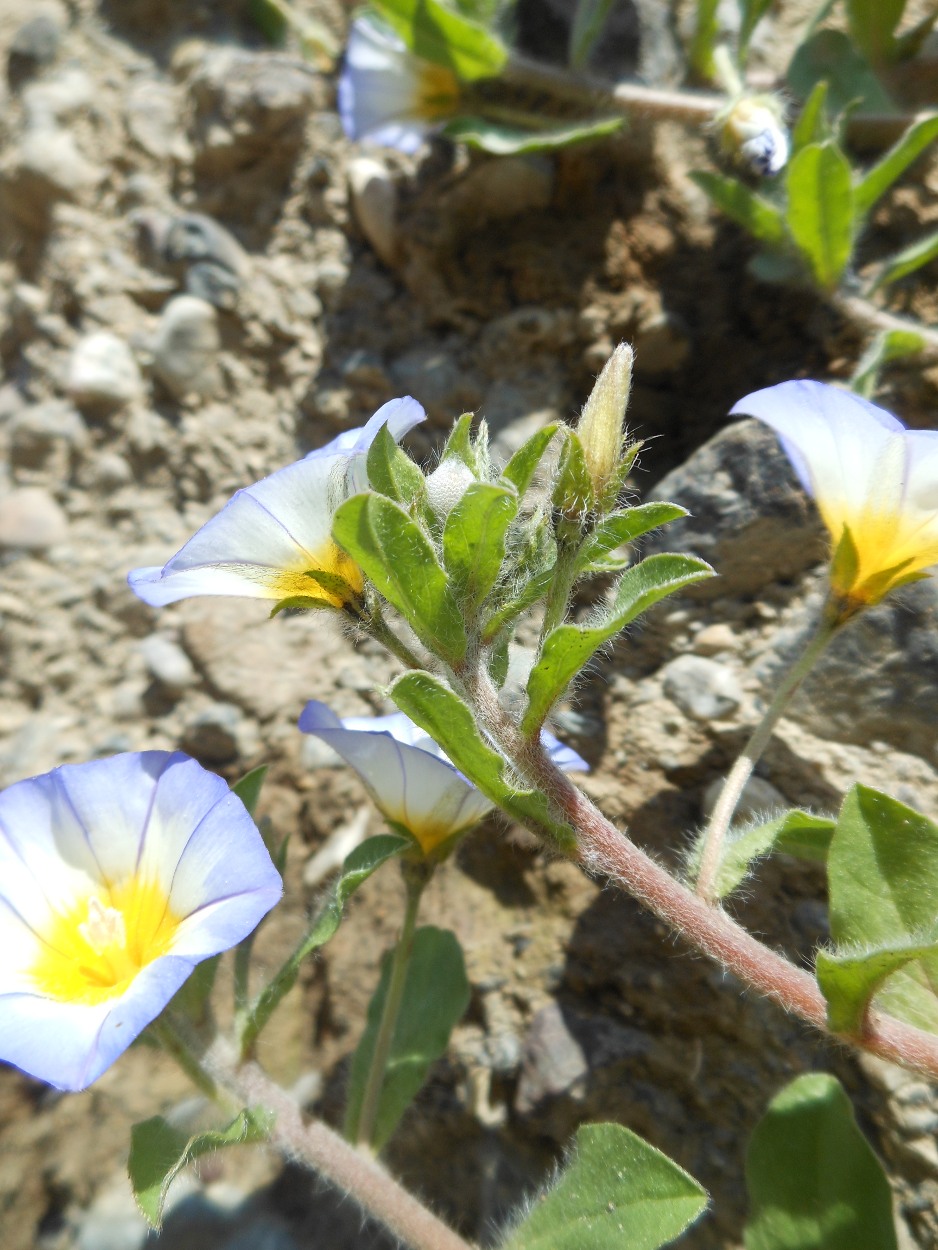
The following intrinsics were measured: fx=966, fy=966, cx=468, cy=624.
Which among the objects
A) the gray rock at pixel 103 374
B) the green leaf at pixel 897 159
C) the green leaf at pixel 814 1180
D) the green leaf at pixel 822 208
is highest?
the green leaf at pixel 897 159

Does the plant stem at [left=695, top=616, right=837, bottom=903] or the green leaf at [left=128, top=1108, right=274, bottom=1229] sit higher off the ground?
the plant stem at [left=695, top=616, right=837, bottom=903]

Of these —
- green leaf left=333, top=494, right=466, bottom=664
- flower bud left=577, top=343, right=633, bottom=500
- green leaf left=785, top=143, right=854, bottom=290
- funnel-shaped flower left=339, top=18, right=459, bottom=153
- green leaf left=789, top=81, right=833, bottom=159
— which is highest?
funnel-shaped flower left=339, top=18, right=459, bottom=153

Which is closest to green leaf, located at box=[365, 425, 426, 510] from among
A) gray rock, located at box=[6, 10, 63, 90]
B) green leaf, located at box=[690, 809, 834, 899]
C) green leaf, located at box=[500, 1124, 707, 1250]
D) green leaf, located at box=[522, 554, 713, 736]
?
green leaf, located at box=[522, 554, 713, 736]

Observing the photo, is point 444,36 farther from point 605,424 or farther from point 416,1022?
point 416,1022

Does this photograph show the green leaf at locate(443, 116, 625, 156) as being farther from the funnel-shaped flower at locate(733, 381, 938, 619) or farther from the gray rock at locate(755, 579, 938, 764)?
the gray rock at locate(755, 579, 938, 764)

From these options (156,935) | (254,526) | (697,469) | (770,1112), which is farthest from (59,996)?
(697,469)

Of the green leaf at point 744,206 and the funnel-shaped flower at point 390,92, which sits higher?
the funnel-shaped flower at point 390,92

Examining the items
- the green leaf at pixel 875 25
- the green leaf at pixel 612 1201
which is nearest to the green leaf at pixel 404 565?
the green leaf at pixel 612 1201

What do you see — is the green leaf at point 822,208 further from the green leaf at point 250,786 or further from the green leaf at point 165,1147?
the green leaf at point 165,1147
